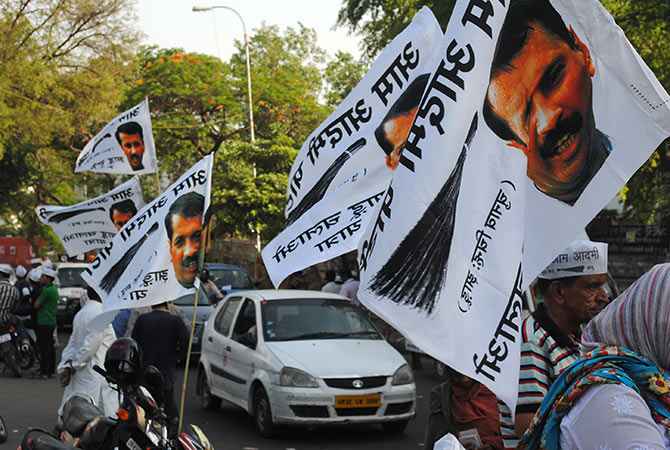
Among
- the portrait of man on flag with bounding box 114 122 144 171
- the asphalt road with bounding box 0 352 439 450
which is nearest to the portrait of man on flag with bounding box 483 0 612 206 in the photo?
the asphalt road with bounding box 0 352 439 450

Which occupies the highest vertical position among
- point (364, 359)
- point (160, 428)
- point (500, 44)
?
point (500, 44)

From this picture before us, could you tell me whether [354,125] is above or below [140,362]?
above

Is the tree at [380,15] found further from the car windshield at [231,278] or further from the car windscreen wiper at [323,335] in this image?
the car windscreen wiper at [323,335]

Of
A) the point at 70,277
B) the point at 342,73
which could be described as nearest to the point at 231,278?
the point at 70,277

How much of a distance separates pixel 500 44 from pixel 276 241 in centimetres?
253

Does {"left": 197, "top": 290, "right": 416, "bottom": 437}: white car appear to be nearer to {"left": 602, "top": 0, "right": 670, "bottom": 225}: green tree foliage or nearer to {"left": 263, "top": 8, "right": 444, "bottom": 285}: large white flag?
{"left": 263, "top": 8, "right": 444, "bottom": 285}: large white flag

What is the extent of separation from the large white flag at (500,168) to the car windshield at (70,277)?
23.0 meters

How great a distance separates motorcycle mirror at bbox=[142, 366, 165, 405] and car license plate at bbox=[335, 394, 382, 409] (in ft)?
12.5

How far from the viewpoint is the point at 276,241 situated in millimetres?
5977

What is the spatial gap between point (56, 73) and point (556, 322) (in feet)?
103

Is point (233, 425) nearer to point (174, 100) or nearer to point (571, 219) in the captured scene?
point (571, 219)

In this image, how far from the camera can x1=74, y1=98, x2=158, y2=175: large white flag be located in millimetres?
13188

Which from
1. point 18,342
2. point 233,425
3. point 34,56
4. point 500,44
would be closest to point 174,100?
point 34,56

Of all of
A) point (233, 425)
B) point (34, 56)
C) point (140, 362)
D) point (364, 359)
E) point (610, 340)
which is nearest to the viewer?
point (610, 340)
